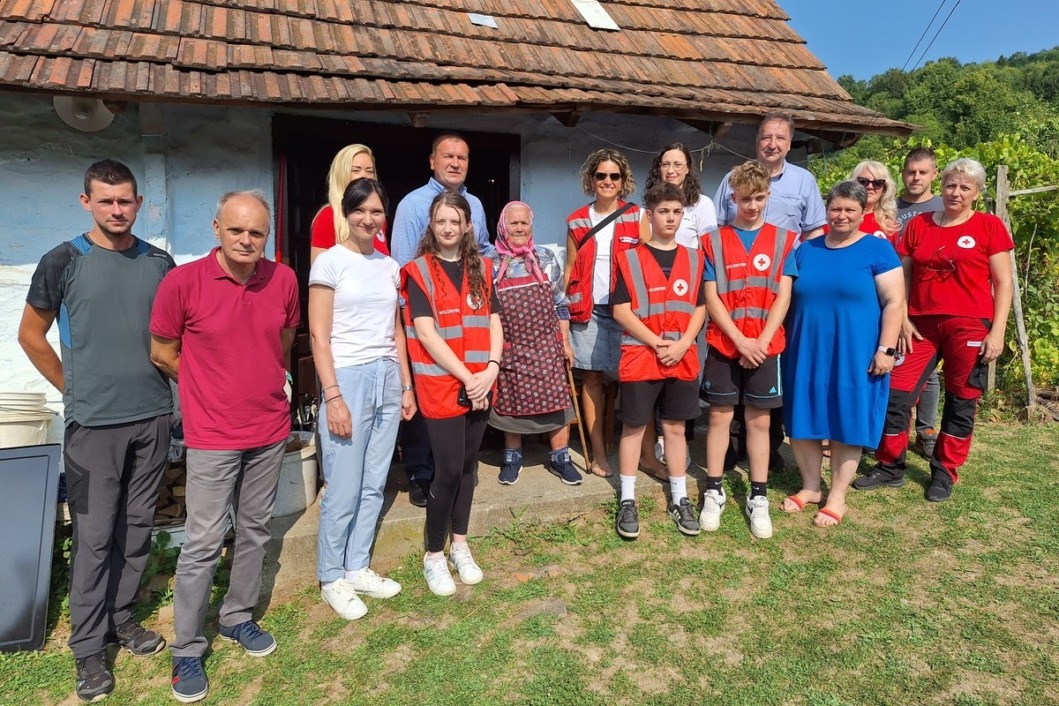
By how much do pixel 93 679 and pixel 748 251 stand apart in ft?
12.0

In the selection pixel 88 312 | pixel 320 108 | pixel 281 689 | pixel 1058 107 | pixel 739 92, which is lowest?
pixel 281 689

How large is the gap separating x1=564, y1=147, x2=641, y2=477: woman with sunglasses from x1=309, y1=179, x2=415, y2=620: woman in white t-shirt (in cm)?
133

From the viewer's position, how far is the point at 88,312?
99.1 inches

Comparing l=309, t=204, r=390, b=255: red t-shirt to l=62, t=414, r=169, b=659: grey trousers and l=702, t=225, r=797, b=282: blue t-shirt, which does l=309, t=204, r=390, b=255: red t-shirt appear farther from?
l=702, t=225, r=797, b=282: blue t-shirt

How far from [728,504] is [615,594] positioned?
1.20 metres

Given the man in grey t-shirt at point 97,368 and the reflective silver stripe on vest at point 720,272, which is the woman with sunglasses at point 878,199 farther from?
the man in grey t-shirt at point 97,368

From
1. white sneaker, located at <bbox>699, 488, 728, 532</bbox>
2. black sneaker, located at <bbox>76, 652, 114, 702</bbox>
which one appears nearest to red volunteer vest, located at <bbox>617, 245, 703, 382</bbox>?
white sneaker, located at <bbox>699, 488, 728, 532</bbox>

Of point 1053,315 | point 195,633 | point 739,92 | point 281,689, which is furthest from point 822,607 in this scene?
point 1053,315

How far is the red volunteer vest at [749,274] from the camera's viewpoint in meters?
3.51

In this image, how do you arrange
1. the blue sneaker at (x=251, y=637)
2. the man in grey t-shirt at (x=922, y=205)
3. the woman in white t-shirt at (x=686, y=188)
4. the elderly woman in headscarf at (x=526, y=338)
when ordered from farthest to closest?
the man in grey t-shirt at (x=922, y=205), the woman in white t-shirt at (x=686, y=188), the elderly woman in headscarf at (x=526, y=338), the blue sneaker at (x=251, y=637)

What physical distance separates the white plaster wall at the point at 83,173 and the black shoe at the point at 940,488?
4917 mm

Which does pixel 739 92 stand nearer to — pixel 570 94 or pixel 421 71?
pixel 570 94

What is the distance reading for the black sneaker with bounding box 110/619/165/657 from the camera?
9.01 ft

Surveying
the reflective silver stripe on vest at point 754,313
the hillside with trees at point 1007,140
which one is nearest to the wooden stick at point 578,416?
the reflective silver stripe on vest at point 754,313
